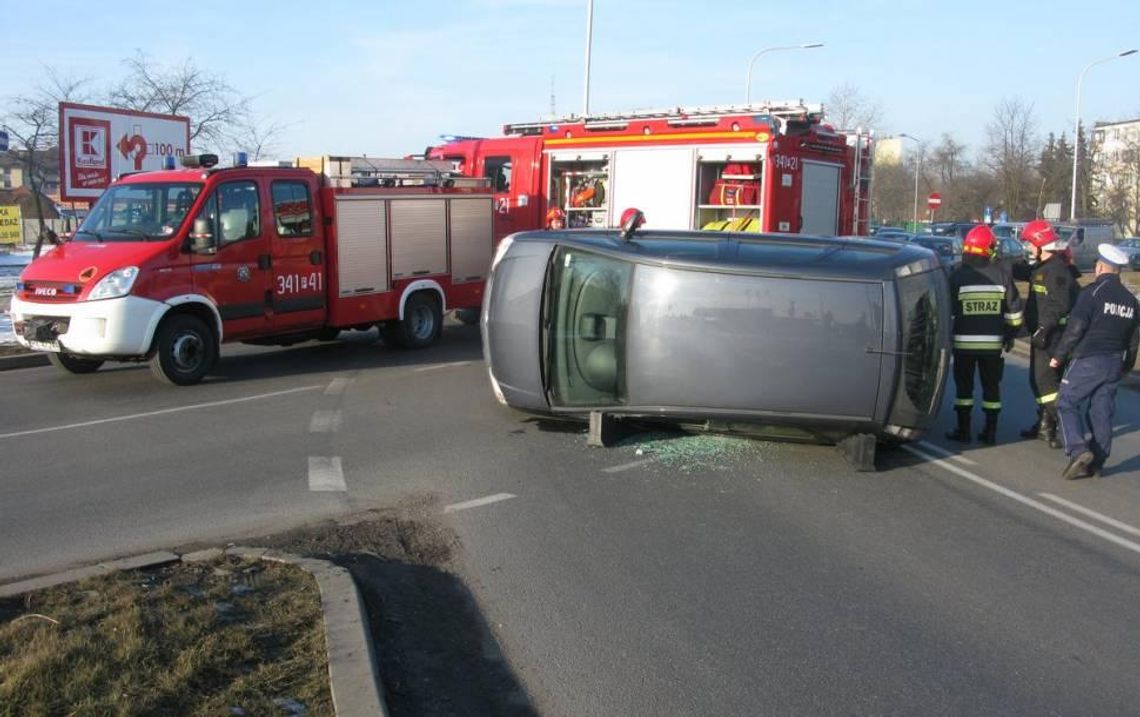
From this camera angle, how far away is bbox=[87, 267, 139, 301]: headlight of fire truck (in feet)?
34.1

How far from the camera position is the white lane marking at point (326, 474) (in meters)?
7.14

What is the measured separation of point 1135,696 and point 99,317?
31.2 ft

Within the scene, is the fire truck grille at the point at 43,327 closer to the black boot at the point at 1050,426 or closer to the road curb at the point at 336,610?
the road curb at the point at 336,610

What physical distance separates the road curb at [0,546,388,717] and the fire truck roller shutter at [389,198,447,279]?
8.52 metres

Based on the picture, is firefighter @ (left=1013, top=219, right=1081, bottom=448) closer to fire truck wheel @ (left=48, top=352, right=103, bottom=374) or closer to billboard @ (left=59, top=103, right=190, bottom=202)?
fire truck wheel @ (left=48, top=352, right=103, bottom=374)

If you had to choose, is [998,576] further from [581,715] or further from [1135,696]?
[581,715]

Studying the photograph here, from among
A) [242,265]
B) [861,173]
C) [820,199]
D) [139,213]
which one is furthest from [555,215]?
[139,213]

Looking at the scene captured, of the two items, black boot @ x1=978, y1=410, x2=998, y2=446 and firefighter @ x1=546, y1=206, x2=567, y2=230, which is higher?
firefighter @ x1=546, y1=206, x2=567, y2=230

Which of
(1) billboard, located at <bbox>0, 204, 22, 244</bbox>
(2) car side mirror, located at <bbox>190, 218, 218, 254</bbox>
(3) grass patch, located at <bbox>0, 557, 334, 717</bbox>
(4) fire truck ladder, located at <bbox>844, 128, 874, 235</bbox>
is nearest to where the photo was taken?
(3) grass patch, located at <bbox>0, 557, 334, 717</bbox>

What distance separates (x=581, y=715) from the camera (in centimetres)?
397

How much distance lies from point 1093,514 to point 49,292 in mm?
9773

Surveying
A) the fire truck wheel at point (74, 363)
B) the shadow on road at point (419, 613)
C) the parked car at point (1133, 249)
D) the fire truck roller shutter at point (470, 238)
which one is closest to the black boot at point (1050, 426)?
the shadow on road at point (419, 613)

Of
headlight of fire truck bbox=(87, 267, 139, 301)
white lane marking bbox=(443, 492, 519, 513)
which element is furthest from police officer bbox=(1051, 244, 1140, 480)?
headlight of fire truck bbox=(87, 267, 139, 301)

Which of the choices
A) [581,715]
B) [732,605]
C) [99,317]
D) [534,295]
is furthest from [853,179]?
[581,715]
